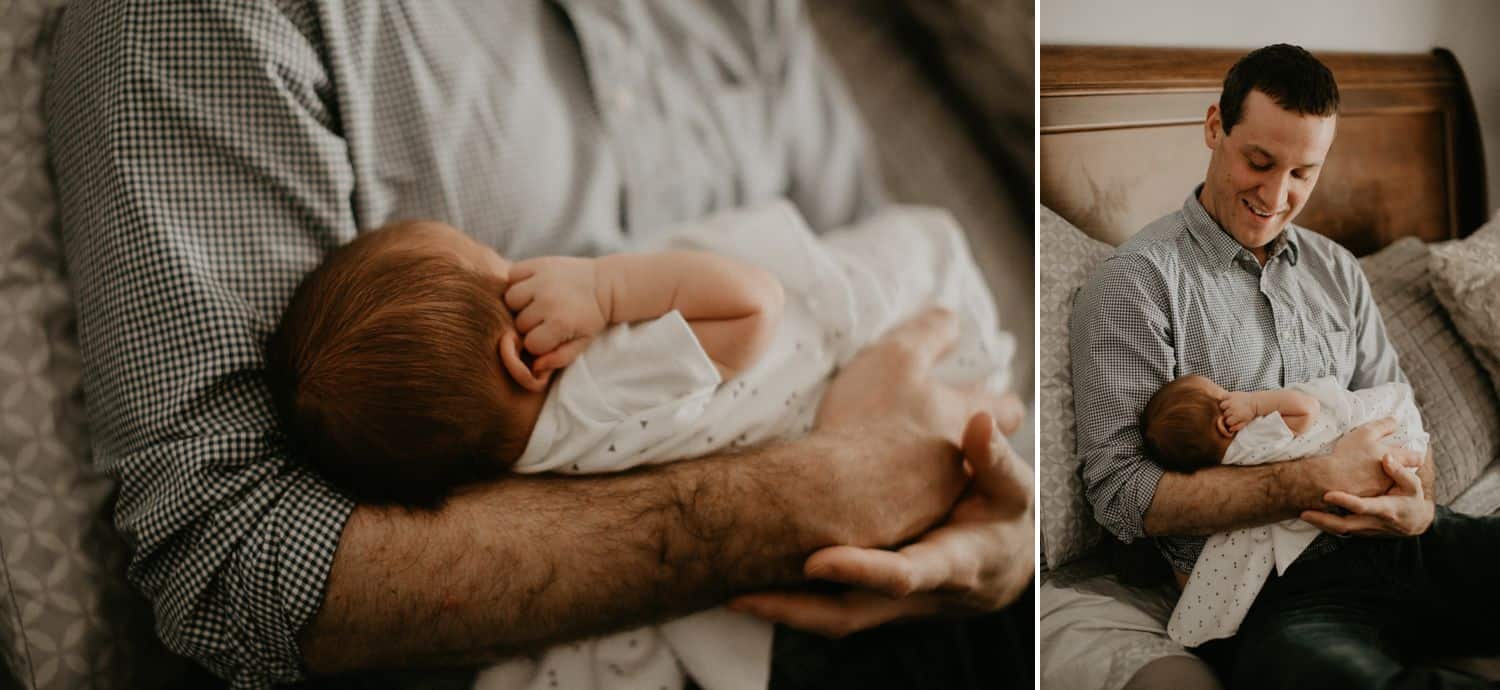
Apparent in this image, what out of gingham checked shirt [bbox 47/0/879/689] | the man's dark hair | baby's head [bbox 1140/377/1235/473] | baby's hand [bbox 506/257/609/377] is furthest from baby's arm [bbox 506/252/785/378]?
the man's dark hair

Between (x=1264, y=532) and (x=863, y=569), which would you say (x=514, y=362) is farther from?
(x=1264, y=532)

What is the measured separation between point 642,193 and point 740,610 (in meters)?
0.51

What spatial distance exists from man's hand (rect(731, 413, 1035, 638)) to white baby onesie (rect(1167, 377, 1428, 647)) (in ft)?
0.64

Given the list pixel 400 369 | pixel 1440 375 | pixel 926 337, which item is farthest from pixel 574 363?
pixel 1440 375

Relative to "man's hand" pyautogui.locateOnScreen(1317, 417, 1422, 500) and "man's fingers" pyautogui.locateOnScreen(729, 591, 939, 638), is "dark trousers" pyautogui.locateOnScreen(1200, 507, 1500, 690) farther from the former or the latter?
"man's fingers" pyautogui.locateOnScreen(729, 591, 939, 638)

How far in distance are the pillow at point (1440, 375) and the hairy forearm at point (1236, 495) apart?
0.16 m

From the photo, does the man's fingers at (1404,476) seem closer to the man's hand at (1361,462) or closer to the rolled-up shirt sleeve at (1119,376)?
the man's hand at (1361,462)

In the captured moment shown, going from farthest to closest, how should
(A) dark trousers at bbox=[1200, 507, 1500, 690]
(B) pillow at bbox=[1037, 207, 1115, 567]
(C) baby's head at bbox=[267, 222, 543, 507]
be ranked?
1. (B) pillow at bbox=[1037, 207, 1115, 567]
2. (A) dark trousers at bbox=[1200, 507, 1500, 690]
3. (C) baby's head at bbox=[267, 222, 543, 507]

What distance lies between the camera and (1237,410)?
3.24 ft

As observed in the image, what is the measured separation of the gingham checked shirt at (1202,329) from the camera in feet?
3.26

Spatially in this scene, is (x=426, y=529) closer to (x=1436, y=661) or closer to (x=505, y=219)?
(x=505, y=219)

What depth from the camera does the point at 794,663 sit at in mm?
1065

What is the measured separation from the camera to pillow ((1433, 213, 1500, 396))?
1.04m

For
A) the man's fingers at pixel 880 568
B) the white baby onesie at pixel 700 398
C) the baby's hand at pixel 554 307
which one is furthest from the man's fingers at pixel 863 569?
the baby's hand at pixel 554 307
